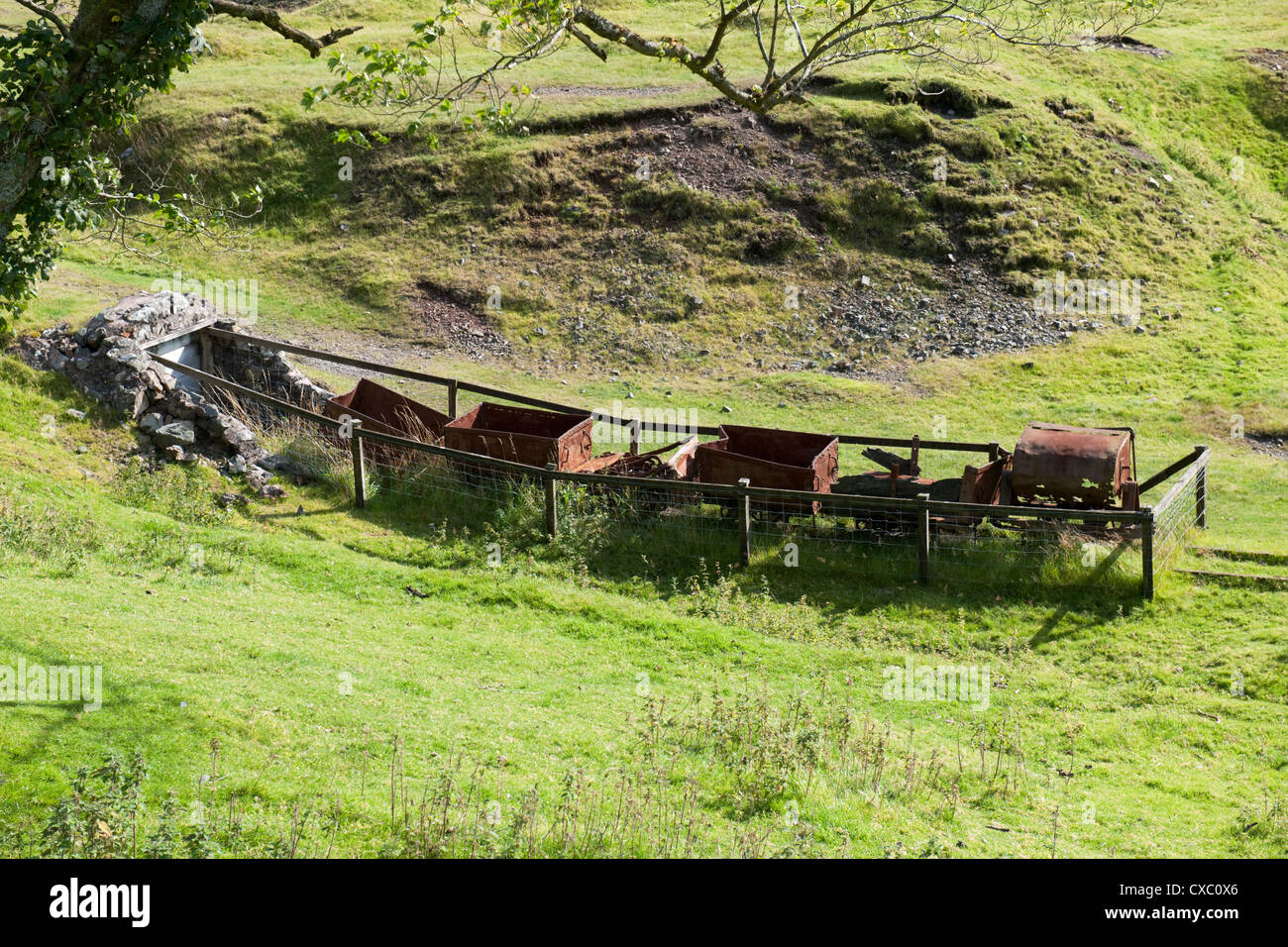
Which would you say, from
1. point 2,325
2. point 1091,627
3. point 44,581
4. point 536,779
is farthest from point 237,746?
point 1091,627

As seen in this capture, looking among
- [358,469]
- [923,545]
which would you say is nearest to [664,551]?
[923,545]

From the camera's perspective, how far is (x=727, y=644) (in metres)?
13.2

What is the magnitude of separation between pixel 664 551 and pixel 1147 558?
602 centimetres

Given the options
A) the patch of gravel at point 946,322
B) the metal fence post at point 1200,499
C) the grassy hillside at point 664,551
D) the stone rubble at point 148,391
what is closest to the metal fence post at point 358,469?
the grassy hillside at point 664,551

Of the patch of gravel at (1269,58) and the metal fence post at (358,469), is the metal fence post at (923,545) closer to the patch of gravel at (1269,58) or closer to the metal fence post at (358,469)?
the metal fence post at (358,469)

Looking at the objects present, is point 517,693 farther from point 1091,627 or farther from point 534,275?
point 534,275

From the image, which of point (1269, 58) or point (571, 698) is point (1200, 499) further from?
point (1269, 58)

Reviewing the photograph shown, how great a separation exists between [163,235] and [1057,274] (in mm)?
23608

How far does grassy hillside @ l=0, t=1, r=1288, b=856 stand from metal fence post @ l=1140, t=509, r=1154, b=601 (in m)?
0.30

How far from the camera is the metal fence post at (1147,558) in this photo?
14.2 meters

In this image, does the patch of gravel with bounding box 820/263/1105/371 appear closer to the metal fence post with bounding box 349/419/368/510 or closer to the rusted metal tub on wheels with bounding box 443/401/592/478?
the rusted metal tub on wheels with bounding box 443/401/592/478

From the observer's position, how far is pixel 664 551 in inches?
621

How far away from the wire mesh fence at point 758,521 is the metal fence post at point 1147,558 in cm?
2

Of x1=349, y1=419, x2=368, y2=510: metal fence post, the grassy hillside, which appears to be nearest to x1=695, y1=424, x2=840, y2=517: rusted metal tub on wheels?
the grassy hillside
